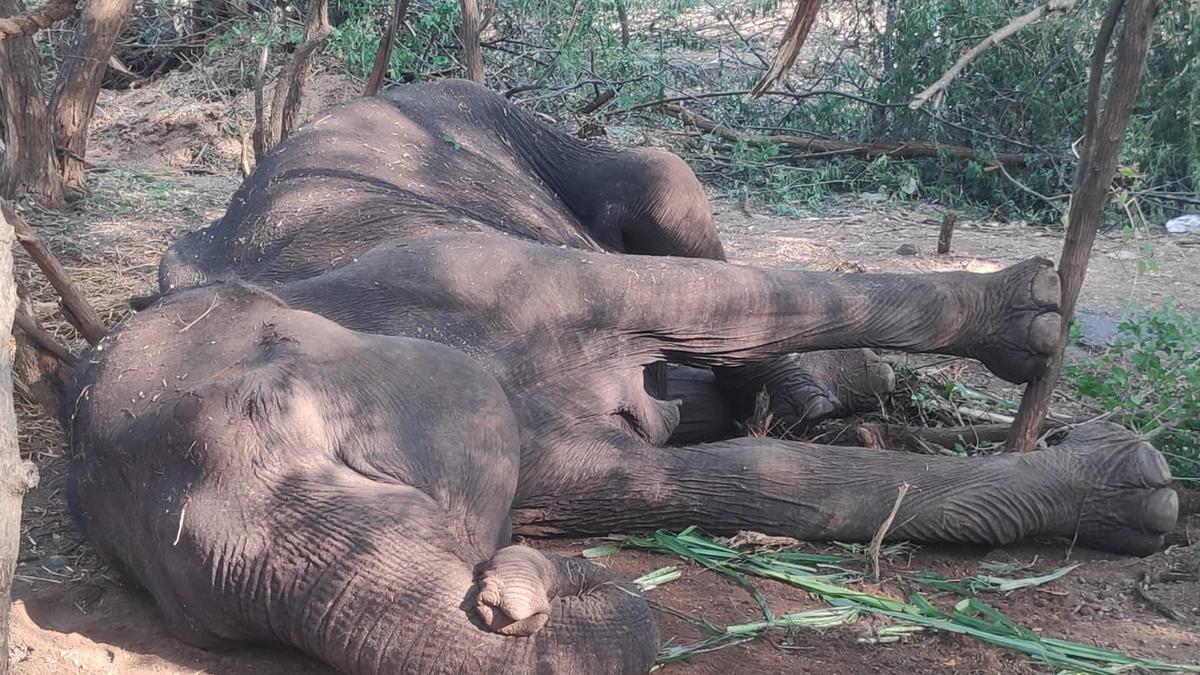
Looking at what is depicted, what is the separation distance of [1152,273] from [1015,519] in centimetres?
363

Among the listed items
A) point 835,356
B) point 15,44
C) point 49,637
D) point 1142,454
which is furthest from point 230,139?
point 1142,454

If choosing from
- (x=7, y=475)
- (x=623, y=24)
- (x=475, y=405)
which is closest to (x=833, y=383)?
(x=475, y=405)

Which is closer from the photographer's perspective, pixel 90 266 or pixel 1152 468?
pixel 1152 468

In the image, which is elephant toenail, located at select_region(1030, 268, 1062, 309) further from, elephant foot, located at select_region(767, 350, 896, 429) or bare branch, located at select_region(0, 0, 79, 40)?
bare branch, located at select_region(0, 0, 79, 40)

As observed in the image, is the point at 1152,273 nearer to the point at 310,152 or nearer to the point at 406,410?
the point at 310,152

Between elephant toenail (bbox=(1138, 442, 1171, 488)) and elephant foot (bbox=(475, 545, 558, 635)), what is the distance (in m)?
2.03

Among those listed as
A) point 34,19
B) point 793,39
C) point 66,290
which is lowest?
point 66,290

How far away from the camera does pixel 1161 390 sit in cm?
446

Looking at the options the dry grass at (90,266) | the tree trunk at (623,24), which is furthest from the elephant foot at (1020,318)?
the tree trunk at (623,24)

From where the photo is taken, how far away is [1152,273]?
Result: 6832mm

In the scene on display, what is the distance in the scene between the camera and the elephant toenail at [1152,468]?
147 inches

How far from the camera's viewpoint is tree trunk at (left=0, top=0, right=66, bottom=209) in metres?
6.94

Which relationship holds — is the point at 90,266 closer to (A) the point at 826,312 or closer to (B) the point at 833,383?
(B) the point at 833,383

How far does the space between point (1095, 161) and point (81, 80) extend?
18.9 feet
